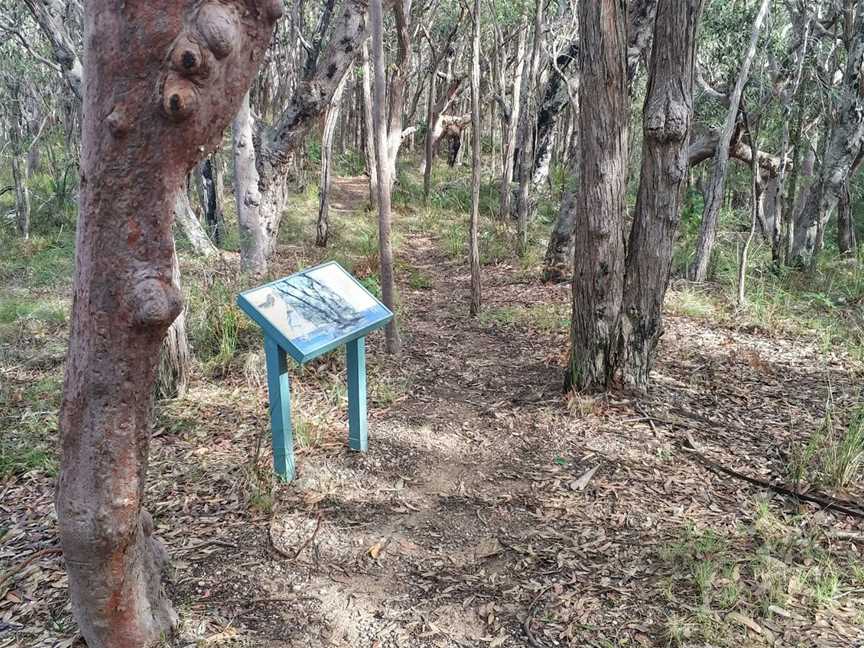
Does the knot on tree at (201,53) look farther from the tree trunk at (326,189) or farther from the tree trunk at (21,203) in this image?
the tree trunk at (21,203)

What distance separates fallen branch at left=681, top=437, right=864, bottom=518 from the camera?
3.61 metres

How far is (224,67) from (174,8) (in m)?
0.20

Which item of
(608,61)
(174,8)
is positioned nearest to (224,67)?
(174,8)

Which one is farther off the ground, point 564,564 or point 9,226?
point 9,226

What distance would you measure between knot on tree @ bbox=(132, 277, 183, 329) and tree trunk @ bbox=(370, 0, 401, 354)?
12.3ft

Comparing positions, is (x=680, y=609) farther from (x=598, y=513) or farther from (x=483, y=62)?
(x=483, y=62)

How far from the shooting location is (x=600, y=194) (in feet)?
15.2

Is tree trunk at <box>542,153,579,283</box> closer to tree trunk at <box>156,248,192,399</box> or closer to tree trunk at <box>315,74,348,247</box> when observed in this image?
tree trunk at <box>315,74,348,247</box>

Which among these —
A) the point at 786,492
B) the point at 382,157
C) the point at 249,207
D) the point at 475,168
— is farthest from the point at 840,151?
the point at 249,207

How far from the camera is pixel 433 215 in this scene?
45.7 ft

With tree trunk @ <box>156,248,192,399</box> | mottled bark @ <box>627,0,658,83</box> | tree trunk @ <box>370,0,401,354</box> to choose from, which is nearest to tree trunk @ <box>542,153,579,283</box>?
mottled bark @ <box>627,0,658,83</box>

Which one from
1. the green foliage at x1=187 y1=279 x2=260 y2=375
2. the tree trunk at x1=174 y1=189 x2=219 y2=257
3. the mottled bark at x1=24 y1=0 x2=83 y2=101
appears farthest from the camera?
the tree trunk at x1=174 y1=189 x2=219 y2=257

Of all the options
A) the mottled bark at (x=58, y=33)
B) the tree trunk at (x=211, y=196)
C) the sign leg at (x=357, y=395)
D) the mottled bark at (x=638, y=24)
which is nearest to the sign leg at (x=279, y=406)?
the sign leg at (x=357, y=395)

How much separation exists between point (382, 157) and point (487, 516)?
336cm
